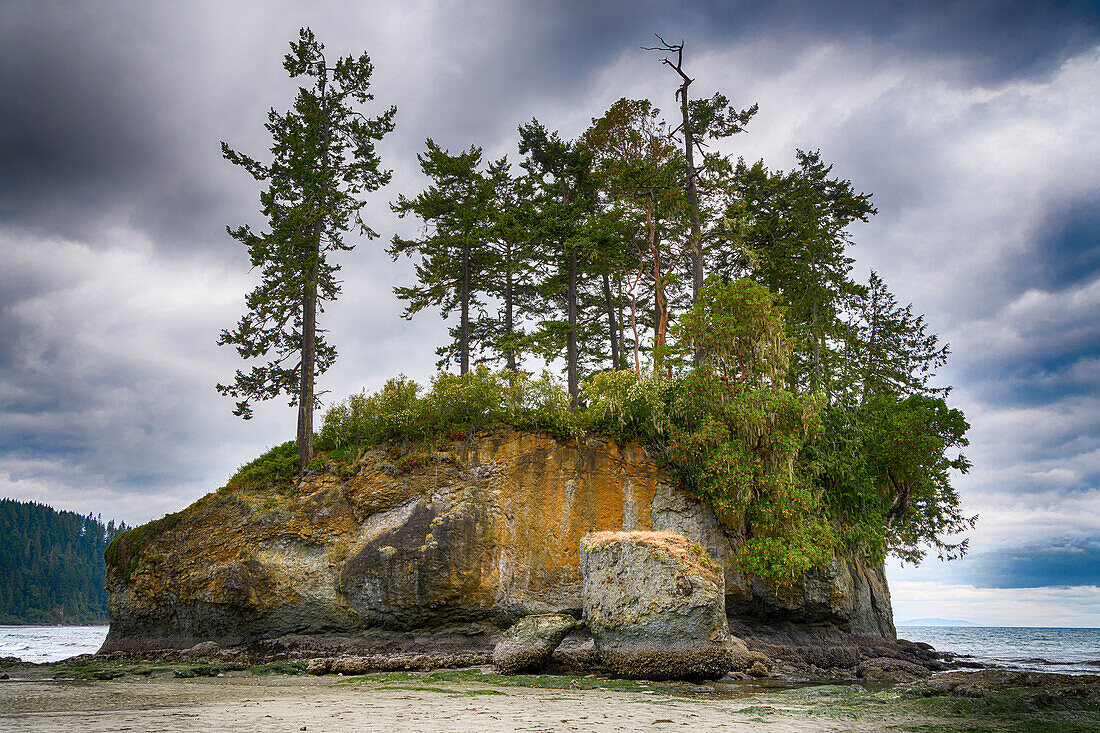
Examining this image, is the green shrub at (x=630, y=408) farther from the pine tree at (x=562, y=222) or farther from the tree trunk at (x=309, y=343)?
the tree trunk at (x=309, y=343)

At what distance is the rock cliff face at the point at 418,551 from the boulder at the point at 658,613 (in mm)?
5044

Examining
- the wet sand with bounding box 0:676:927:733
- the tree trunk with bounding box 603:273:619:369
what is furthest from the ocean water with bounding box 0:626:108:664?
the tree trunk with bounding box 603:273:619:369

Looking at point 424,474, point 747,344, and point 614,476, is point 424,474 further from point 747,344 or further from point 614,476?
point 747,344

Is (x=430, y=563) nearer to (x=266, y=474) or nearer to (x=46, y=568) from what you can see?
(x=266, y=474)

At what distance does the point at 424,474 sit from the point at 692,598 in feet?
34.9

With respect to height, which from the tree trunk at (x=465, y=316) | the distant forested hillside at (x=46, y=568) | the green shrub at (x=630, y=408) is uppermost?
the tree trunk at (x=465, y=316)

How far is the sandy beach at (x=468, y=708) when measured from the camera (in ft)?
24.7

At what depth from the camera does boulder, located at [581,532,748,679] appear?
14.2m

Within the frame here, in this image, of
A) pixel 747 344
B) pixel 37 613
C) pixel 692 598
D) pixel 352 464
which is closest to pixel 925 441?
pixel 747 344

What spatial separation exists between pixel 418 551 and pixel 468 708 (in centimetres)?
1119

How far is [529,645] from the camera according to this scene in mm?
14617

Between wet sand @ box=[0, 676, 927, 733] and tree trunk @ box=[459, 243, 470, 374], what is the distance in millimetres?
16522

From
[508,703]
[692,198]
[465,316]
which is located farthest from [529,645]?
[692,198]

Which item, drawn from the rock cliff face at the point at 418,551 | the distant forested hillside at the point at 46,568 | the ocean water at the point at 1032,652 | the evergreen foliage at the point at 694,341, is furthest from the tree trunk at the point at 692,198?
the distant forested hillside at the point at 46,568
